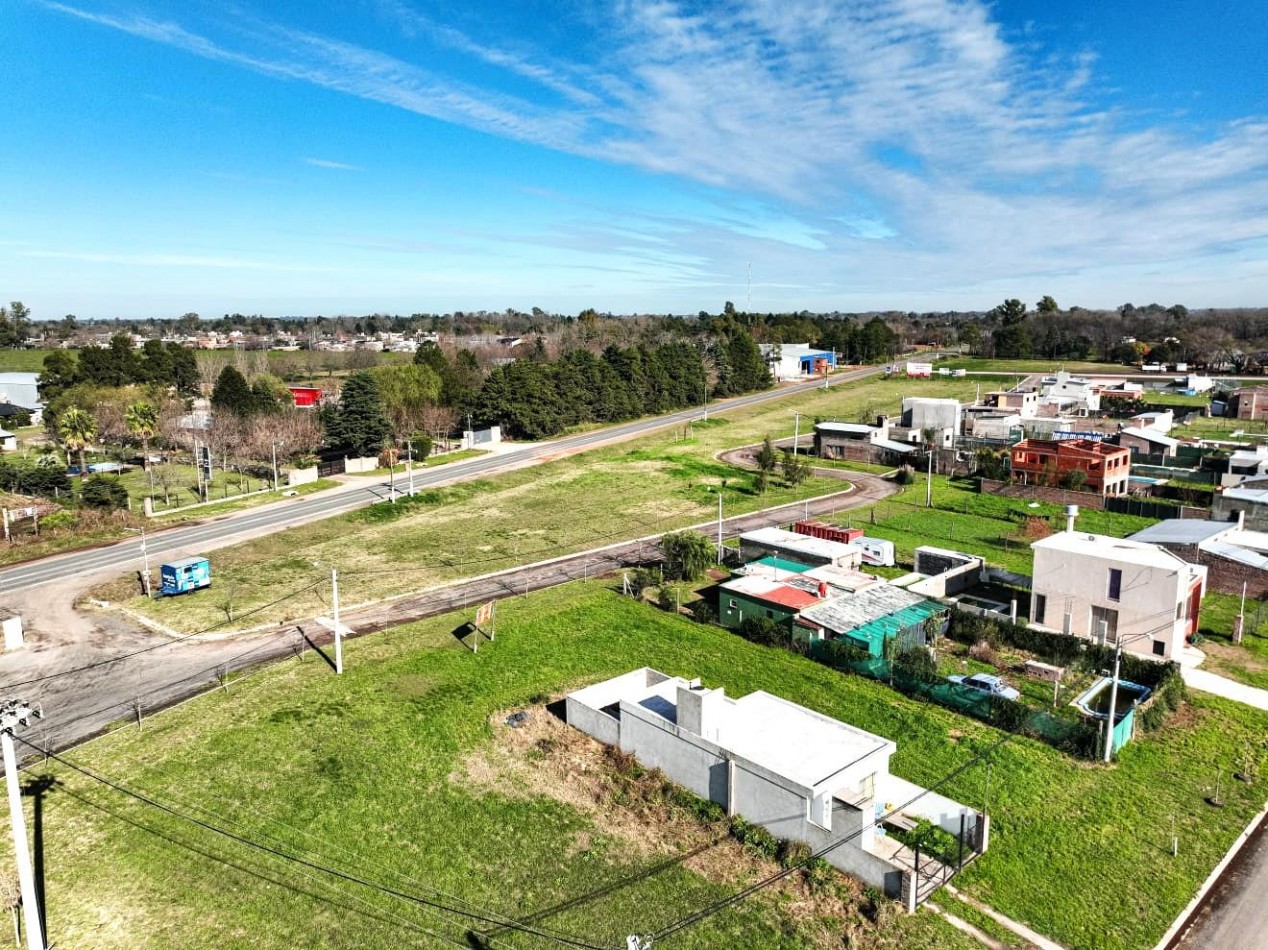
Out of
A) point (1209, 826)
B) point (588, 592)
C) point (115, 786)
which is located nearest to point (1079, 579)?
point (1209, 826)

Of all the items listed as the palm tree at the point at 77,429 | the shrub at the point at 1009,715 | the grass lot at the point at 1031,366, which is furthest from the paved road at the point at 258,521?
the grass lot at the point at 1031,366

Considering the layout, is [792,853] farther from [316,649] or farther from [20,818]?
[316,649]

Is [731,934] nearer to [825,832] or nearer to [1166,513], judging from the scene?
[825,832]

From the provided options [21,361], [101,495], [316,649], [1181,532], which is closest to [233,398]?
[101,495]

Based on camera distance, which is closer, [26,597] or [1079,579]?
[1079,579]

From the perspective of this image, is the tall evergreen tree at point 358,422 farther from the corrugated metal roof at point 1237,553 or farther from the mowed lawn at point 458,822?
the corrugated metal roof at point 1237,553

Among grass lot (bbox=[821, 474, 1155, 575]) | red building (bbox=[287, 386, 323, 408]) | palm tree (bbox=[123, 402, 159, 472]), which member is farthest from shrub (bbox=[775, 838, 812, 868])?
red building (bbox=[287, 386, 323, 408])
